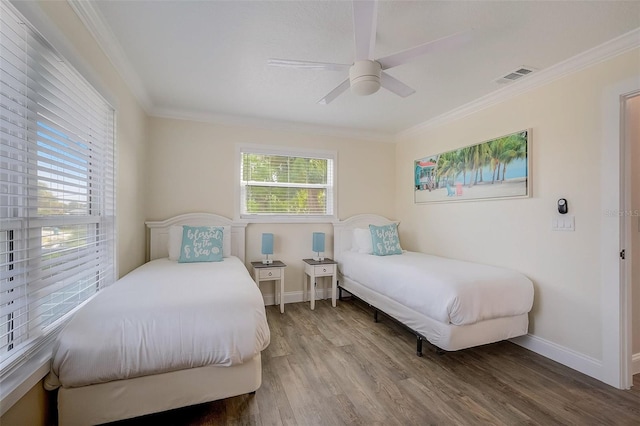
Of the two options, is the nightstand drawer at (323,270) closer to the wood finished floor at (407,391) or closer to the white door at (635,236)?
the wood finished floor at (407,391)

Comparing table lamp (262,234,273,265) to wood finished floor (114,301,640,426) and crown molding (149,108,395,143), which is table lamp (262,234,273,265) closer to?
wood finished floor (114,301,640,426)

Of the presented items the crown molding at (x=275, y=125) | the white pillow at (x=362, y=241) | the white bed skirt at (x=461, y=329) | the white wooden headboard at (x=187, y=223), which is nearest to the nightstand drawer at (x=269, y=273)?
the white wooden headboard at (x=187, y=223)

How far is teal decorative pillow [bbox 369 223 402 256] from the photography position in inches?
142

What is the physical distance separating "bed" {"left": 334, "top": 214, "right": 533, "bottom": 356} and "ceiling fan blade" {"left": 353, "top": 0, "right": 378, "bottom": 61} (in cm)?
181

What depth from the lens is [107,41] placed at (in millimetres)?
2021

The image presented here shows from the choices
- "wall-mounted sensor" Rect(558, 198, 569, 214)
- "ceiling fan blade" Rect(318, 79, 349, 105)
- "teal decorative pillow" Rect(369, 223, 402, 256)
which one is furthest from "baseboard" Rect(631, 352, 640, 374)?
"ceiling fan blade" Rect(318, 79, 349, 105)

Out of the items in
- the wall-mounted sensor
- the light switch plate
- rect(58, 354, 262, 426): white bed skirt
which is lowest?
rect(58, 354, 262, 426): white bed skirt

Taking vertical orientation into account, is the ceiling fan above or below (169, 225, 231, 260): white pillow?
above

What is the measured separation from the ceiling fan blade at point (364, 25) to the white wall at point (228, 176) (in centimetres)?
227

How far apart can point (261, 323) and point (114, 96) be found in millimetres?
2149

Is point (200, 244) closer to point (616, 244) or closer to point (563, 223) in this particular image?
point (563, 223)

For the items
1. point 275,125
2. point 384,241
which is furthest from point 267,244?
point 275,125

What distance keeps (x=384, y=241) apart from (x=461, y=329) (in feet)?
5.19

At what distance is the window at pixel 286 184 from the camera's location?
3.82 m
